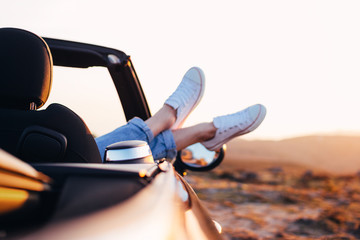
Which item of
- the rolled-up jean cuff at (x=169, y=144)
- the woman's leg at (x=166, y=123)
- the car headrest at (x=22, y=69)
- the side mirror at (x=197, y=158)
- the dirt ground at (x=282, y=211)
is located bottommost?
the dirt ground at (x=282, y=211)

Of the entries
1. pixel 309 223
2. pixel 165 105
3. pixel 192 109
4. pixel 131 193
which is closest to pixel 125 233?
pixel 131 193

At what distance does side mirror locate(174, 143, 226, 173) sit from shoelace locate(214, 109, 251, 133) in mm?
244

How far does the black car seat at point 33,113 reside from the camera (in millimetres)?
1456

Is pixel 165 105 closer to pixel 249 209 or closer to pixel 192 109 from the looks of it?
pixel 192 109

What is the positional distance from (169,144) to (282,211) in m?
4.31

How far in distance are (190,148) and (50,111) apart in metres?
2.27

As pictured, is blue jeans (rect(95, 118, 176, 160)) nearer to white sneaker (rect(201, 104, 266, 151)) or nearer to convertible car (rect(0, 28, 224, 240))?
white sneaker (rect(201, 104, 266, 151))

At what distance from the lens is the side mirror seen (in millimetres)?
3545

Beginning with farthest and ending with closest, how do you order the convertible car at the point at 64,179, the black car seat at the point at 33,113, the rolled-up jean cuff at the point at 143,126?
the rolled-up jean cuff at the point at 143,126 → the black car seat at the point at 33,113 → the convertible car at the point at 64,179

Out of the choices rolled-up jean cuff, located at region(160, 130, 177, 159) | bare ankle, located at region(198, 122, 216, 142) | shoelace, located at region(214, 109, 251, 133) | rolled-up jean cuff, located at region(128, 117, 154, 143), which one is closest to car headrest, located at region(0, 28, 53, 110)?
rolled-up jean cuff, located at region(128, 117, 154, 143)

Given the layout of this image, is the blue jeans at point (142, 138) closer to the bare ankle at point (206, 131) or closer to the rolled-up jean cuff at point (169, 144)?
the rolled-up jean cuff at point (169, 144)

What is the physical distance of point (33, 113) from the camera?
5.27 ft

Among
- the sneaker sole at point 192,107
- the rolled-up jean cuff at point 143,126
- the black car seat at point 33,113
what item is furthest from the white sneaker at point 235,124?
the black car seat at point 33,113

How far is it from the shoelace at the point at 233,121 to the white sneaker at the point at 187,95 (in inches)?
12.5
